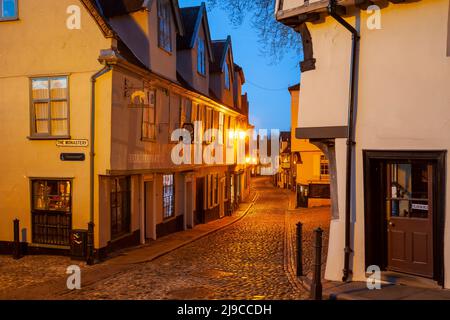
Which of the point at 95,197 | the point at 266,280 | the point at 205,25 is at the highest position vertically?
the point at 205,25

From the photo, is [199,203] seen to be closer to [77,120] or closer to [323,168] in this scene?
[323,168]

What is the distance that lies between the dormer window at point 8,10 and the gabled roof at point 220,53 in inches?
522

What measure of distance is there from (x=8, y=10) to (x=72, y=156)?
481cm

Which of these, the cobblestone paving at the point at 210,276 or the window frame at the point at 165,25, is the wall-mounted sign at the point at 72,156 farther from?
the window frame at the point at 165,25

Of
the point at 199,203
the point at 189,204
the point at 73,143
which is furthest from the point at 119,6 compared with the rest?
the point at 199,203

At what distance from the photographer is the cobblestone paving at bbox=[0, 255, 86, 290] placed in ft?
34.1

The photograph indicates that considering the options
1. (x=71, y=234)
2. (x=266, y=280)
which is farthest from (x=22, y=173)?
(x=266, y=280)

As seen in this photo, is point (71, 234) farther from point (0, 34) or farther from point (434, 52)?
point (434, 52)

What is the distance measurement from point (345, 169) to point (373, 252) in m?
1.74

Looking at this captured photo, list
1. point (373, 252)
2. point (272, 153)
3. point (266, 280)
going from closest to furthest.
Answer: point (373, 252)
point (266, 280)
point (272, 153)

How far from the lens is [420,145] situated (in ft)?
29.1

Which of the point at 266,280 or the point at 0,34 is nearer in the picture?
the point at 266,280

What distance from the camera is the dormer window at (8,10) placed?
13695mm

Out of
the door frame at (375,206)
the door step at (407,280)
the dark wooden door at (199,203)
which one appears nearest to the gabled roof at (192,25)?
the dark wooden door at (199,203)
